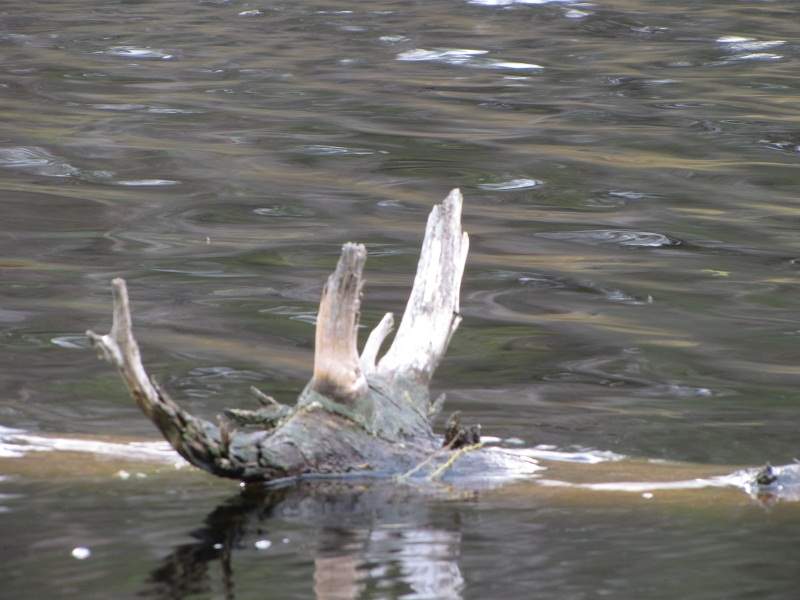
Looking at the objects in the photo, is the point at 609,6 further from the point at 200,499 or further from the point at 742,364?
the point at 200,499

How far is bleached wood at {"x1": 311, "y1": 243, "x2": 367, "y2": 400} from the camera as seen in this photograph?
15.1 ft

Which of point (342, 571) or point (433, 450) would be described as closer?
point (342, 571)

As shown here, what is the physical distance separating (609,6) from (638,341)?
1385 centimetres

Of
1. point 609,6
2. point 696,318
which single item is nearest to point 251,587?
point 696,318

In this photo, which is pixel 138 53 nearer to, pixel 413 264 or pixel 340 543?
pixel 413 264

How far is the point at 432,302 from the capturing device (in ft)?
17.1

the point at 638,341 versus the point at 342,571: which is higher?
the point at 342,571

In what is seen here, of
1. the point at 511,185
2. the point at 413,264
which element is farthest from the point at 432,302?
the point at 511,185

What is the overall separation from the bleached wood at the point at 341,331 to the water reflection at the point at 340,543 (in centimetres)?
28

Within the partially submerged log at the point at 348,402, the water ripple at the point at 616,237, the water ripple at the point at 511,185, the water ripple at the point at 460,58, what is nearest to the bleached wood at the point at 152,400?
the partially submerged log at the point at 348,402

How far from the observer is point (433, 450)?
16.1 ft

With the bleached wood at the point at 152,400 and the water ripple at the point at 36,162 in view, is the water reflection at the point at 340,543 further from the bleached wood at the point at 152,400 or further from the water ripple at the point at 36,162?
the water ripple at the point at 36,162

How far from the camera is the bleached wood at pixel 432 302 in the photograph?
520cm

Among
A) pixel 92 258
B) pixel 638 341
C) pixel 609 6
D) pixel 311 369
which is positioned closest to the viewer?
pixel 311 369
